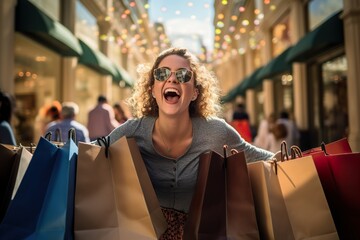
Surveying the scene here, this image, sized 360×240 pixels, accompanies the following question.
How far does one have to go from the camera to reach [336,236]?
1629mm

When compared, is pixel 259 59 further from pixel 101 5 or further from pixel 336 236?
pixel 336 236

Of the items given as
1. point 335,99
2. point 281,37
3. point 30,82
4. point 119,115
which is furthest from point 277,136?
point 281,37

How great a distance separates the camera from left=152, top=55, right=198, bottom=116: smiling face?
2.04 meters

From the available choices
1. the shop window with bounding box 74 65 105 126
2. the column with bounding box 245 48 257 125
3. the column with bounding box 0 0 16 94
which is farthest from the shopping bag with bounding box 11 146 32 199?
the column with bounding box 245 48 257 125

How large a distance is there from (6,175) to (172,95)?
897 millimetres

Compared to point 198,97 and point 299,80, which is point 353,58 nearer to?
point 299,80

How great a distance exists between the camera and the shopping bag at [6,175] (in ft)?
5.51

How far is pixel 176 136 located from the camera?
2.15 meters

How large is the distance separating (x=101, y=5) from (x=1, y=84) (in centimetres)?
938

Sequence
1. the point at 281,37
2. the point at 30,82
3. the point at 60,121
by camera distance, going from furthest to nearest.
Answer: the point at 281,37 → the point at 30,82 → the point at 60,121

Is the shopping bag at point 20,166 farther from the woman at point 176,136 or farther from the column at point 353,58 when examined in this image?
the column at point 353,58

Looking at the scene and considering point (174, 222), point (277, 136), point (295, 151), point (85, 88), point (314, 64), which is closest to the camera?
point (295, 151)

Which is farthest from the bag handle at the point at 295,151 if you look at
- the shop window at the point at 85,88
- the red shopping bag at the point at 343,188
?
the shop window at the point at 85,88

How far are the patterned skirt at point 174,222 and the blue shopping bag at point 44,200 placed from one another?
2.02 ft
